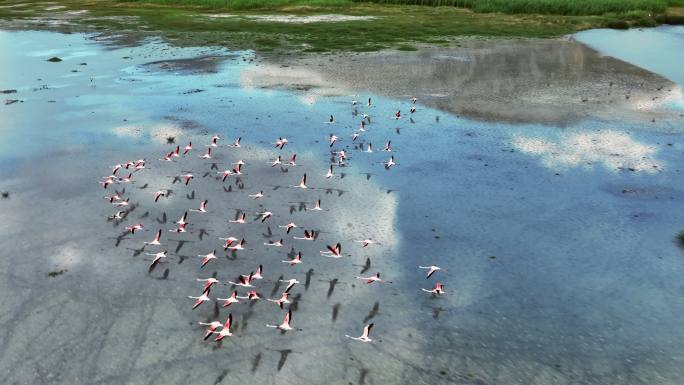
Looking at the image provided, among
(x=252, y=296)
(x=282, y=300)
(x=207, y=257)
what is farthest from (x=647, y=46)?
(x=252, y=296)

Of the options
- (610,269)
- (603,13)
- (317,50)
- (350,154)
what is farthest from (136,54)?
(603,13)

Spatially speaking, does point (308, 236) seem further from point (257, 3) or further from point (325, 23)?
point (257, 3)

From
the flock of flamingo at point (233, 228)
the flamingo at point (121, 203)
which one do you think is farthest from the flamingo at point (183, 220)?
the flamingo at point (121, 203)

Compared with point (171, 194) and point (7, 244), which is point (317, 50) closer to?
point (171, 194)

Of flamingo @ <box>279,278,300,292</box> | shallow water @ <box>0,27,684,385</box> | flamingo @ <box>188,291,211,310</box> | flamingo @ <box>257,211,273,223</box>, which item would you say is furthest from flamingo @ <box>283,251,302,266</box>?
flamingo @ <box>257,211,273,223</box>

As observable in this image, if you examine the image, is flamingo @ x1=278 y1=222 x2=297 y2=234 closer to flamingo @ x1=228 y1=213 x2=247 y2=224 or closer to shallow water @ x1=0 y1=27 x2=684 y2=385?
shallow water @ x1=0 y1=27 x2=684 y2=385
